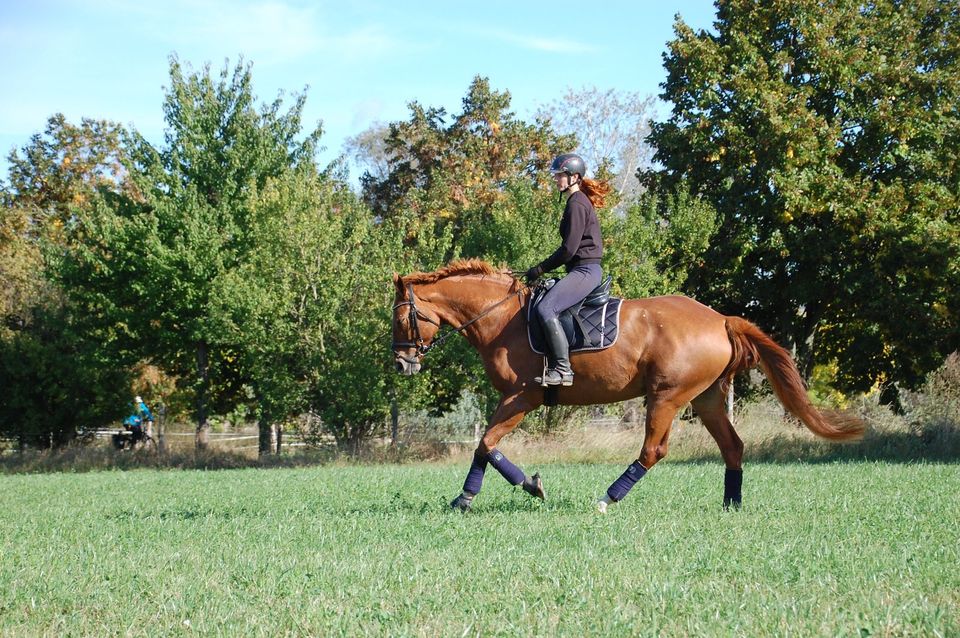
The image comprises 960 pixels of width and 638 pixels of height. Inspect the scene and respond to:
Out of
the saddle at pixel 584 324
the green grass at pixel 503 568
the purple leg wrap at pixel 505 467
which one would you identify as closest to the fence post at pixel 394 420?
the green grass at pixel 503 568

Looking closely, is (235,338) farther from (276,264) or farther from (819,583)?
(819,583)

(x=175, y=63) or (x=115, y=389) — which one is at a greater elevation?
(x=175, y=63)

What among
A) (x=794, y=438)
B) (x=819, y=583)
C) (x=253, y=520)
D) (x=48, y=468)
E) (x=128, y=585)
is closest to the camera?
(x=819, y=583)

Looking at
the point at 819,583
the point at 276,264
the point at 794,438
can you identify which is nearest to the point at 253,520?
the point at 819,583

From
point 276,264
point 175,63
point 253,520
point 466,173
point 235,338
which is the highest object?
point 175,63

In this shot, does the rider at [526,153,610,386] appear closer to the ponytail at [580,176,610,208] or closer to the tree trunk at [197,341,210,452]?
the ponytail at [580,176,610,208]

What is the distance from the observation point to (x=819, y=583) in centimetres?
616

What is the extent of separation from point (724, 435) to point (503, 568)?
482 cm

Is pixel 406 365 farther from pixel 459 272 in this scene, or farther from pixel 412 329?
pixel 459 272

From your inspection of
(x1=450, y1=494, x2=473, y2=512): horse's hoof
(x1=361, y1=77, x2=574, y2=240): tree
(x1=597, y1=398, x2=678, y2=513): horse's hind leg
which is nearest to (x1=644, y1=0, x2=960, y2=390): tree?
(x1=361, y1=77, x2=574, y2=240): tree

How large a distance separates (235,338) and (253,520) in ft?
64.7

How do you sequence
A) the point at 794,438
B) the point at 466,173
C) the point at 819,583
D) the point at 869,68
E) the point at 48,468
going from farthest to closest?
the point at 466,173, the point at 48,468, the point at 869,68, the point at 794,438, the point at 819,583

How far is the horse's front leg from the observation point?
10.3 meters

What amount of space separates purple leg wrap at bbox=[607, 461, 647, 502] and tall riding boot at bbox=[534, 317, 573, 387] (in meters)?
1.15
